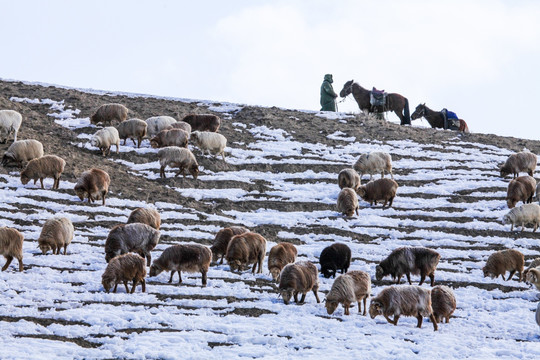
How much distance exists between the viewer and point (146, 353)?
14672mm

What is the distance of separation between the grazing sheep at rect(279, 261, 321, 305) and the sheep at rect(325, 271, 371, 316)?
884mm

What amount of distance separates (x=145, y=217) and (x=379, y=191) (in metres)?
11.3

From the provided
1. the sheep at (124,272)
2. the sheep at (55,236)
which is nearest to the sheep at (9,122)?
the sheep at (55,236)

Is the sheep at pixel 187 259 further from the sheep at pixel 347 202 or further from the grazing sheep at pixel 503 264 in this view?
the sheep at pixel 347 202

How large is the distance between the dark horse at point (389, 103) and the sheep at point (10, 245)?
115ft

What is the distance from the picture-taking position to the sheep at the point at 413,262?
21.1 m

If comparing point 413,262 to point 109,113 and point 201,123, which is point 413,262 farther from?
point 109,113

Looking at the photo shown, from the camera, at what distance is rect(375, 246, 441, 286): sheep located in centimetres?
2108

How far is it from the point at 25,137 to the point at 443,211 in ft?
62.8

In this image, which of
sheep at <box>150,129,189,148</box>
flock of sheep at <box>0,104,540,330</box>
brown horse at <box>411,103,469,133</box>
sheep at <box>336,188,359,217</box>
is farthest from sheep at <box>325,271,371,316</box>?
brown horse at <box>411,103,469,133</box>

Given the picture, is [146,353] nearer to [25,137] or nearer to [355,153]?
[25,137]

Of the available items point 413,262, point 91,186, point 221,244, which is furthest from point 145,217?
point 413,262

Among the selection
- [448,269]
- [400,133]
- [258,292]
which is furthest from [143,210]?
[400,133]

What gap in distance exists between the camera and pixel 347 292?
1811cm
